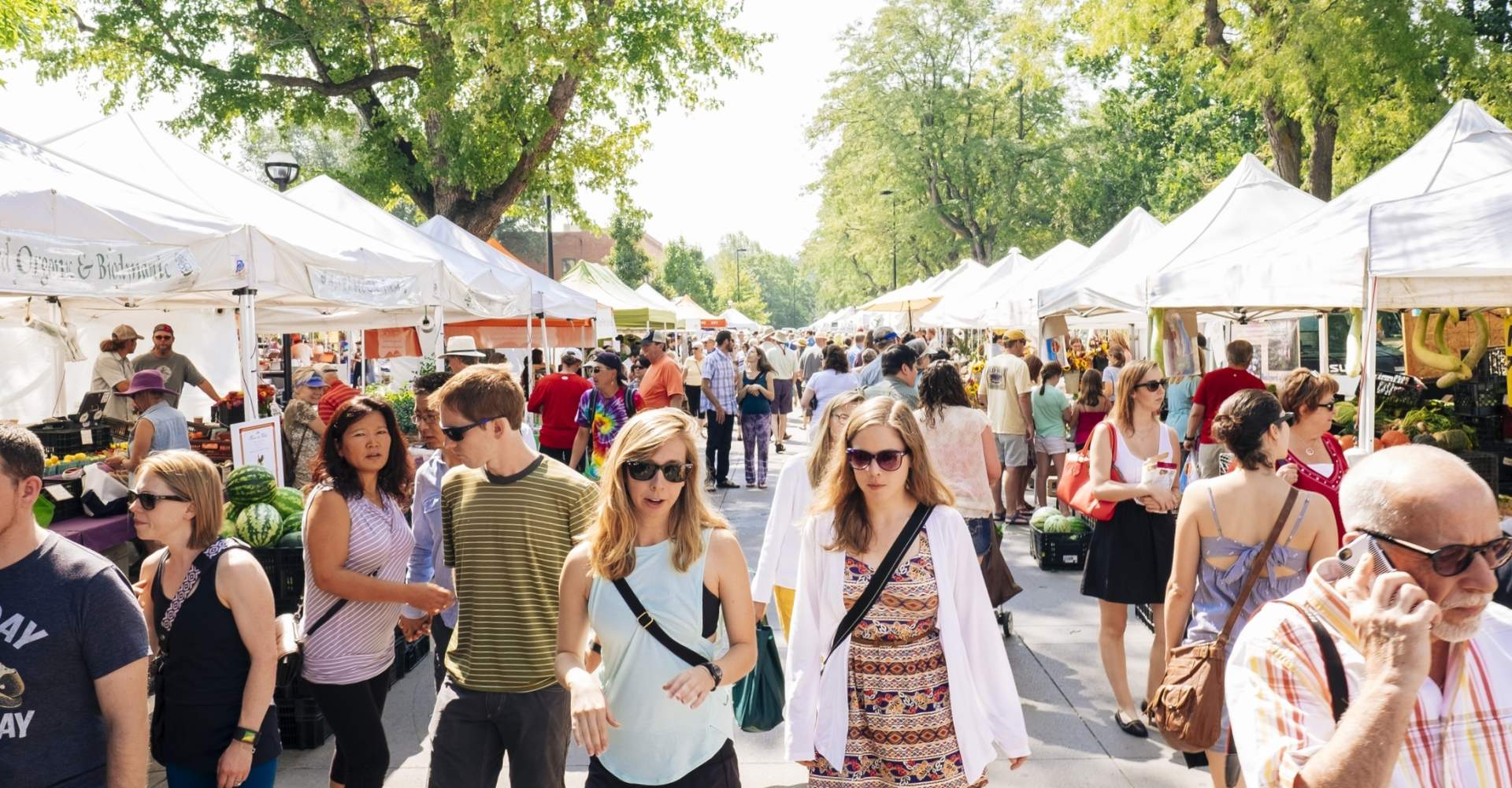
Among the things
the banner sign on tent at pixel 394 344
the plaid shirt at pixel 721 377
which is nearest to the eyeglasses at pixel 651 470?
the plaid shirt at pixel 721 377

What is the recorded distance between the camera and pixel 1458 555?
1.56 metres

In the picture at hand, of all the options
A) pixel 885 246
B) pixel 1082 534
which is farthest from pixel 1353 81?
pixel 885 246

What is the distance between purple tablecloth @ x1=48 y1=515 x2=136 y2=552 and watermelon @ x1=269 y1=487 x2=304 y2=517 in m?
0.71

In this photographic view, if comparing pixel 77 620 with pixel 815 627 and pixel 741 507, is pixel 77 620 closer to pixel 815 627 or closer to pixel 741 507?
pixel 815 627

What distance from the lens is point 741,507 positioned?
1192 cm

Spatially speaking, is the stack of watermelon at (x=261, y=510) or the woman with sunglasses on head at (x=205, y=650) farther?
the stack of watermelon at (x=261, y=510)

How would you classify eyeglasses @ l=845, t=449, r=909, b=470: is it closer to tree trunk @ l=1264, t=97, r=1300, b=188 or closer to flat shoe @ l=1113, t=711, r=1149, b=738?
flat shoe @ l=1113, t=711, r=1149, b=738

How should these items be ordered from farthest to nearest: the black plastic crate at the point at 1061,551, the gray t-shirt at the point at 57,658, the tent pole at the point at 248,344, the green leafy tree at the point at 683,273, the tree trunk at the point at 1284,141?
the green leafy tree at the point at 683,273, the tree trunk at the point at 1284,141, the black plastic crate at the point at 1061,551, the tent pole at the point at 248,344, the gray t-shirt at the point at 57,658

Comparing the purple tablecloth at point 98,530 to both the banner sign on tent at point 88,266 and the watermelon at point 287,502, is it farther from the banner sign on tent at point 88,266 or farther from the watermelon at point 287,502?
the banner sign on tent at point 88,266

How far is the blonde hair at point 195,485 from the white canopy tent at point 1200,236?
28.4 ft

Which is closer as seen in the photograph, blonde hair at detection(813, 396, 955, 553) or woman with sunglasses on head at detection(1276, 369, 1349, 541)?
blonde hair at detection(813, 396, 955, 553)

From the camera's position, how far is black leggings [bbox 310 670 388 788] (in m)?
3.61

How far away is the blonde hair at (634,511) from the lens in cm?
267

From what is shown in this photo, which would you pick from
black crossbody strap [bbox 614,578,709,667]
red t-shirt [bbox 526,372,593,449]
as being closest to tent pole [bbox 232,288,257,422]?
red t-shirt [bbox 526,372,593,449]
